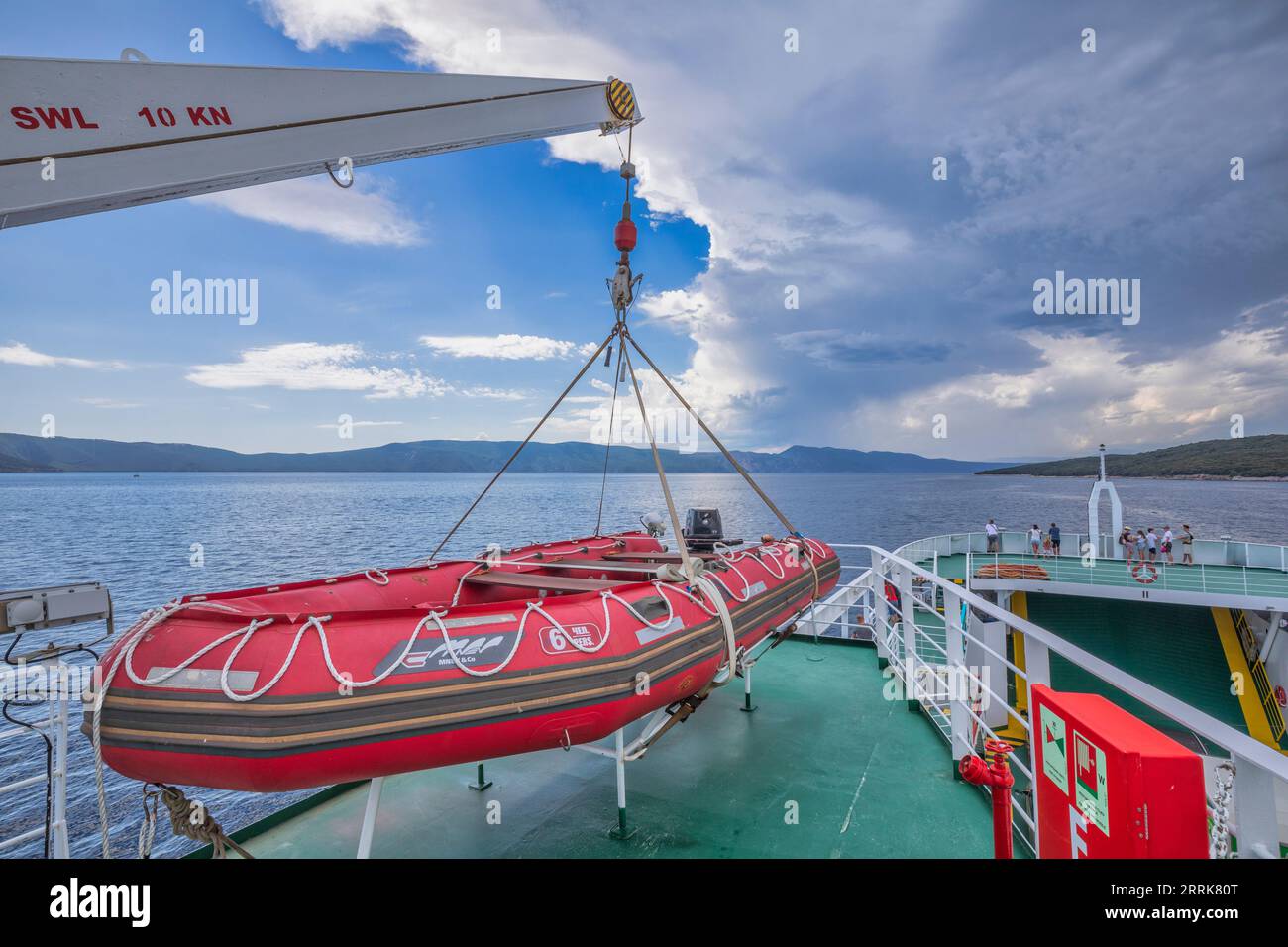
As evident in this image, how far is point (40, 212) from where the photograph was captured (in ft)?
8.43

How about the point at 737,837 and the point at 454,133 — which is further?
the point at 454,133

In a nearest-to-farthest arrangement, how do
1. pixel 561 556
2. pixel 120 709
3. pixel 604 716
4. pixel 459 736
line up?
1. pixel 120 709
2. pixel 459 736
3. pixel 604 716
4. pixel 561 556

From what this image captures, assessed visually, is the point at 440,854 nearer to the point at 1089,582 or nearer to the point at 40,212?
the point at 40,212

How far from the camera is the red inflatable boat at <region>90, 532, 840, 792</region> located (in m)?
2.42

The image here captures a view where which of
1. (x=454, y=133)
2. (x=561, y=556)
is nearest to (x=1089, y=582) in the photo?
(x=561, y=556)

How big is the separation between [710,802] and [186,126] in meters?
4.56

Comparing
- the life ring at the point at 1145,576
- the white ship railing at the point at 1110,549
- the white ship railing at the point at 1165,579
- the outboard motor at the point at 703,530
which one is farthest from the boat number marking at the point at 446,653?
the life ring at the point at 1145,576

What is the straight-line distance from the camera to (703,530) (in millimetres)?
5988

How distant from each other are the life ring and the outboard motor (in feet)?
34.2

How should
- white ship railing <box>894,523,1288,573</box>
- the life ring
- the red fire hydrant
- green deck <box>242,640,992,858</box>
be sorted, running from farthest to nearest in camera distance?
white ship railing <box>894,523,1288,573</box>, the life ring, green deck <box>242,640,992,858</box>, the red fire hydrant

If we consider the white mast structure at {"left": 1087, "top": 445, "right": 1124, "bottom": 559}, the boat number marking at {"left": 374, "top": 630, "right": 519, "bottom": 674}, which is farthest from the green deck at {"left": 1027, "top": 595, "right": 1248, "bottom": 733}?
the boat number marking at {"left": 374, "top": 630, "right": 519, "bottom": 674}

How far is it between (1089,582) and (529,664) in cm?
1304

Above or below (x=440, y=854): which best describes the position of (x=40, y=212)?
above

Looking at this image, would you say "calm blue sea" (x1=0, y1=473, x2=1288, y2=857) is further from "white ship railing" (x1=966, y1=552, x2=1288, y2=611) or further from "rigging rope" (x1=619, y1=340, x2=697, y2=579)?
"white ship railing" (x1=966, y1=552, x2=1288, y2=611)
